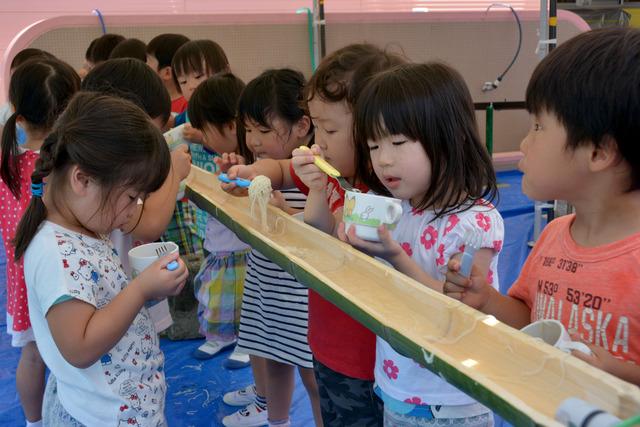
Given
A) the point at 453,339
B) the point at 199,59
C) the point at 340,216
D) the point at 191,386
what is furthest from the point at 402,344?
the point at 199,59

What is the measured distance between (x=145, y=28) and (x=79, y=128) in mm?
4630

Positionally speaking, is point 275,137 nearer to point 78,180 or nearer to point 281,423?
point 78,180

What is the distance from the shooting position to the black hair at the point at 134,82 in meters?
2.31

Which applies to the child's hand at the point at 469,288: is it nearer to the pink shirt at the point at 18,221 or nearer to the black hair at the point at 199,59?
the pink shirt at the point at 18,221

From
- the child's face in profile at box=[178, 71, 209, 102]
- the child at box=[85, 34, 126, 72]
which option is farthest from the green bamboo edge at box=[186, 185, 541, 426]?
the child at box=[85, 34, 126, 72]

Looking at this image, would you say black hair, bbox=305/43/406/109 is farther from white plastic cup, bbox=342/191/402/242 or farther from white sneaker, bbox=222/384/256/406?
white sneaker, bbox=222/384/256/406

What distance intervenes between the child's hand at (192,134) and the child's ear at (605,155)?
1.86 metres

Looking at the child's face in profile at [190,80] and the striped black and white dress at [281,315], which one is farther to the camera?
the child's face in profile at [190,80]

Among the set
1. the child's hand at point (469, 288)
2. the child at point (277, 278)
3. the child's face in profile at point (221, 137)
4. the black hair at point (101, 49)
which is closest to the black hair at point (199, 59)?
the child's face in profile at point (221, 137)

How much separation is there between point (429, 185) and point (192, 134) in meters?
1.52

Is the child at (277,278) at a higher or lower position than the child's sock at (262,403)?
higher

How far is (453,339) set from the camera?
3.43 ft

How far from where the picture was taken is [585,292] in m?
1.06

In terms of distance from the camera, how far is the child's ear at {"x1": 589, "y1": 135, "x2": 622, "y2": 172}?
990mm
